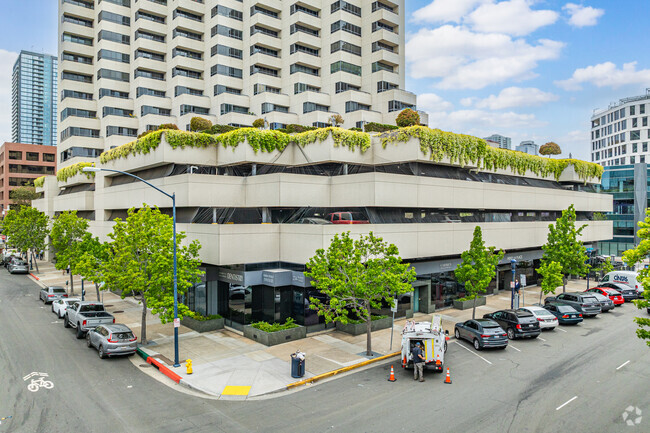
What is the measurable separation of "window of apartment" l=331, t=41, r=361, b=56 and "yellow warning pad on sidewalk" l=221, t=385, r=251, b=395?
48.9 m

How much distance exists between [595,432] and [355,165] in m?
23.4

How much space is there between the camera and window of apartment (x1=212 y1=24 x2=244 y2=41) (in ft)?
191

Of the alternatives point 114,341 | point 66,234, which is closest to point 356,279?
point 114,341

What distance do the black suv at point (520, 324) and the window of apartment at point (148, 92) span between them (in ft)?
176

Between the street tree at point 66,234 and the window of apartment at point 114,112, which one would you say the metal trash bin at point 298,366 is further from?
the window of apartment at point 114,112

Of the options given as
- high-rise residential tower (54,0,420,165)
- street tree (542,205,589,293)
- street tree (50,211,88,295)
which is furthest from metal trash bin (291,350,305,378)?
high-rise residential tower (54,0,420,165)

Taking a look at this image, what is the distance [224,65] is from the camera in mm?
58500

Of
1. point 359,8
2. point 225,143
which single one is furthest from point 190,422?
point 359,8

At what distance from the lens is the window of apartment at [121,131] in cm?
5934

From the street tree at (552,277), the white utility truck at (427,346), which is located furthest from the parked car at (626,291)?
the white utility truck at (427,346)

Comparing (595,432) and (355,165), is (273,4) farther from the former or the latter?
(595,432)

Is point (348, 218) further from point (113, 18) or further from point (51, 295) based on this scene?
point (113, 18)

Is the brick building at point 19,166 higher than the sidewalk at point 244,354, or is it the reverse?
the brick building at point 19,166

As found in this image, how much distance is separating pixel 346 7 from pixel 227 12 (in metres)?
16.0
